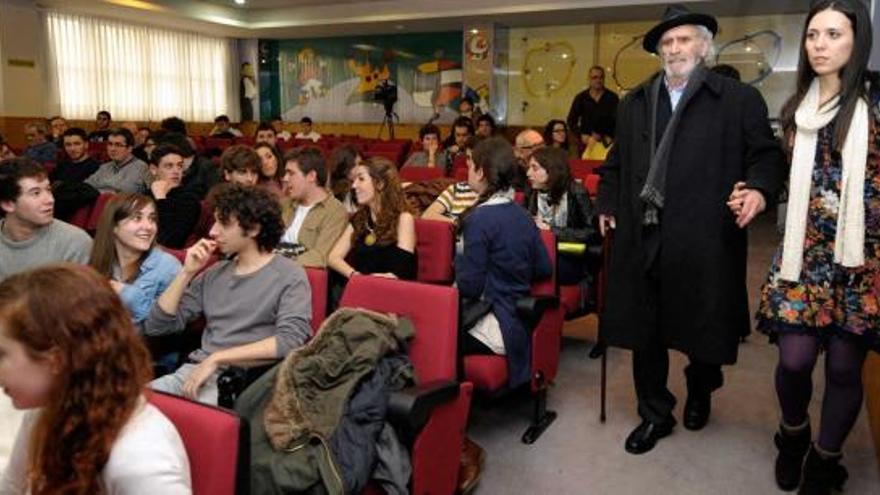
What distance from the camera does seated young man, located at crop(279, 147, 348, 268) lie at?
3234 mm

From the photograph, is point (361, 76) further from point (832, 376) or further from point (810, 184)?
point (832, 376)

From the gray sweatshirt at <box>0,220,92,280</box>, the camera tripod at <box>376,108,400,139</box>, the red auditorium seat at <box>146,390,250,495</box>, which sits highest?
the camera tripod at <box>376,108,400,139</box>

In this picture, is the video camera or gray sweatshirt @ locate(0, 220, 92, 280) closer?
gray sweatshirt @ locate(0, 220, 92, 280)

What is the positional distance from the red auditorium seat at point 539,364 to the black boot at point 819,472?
3.14 ft

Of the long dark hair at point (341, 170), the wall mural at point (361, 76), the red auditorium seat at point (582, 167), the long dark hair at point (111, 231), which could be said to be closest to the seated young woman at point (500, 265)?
the long dark hair at point (111, 231)

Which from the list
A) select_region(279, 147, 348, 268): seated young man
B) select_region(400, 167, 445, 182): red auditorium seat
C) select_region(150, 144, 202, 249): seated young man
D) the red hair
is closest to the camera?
the red hair

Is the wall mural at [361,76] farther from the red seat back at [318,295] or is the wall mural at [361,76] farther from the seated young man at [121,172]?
the red seat back at [318,295]

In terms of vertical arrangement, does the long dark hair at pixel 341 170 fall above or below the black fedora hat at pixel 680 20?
below

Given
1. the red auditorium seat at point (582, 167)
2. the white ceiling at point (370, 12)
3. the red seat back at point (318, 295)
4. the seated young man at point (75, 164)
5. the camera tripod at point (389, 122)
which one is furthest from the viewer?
the camera tripod at point (389, 122)

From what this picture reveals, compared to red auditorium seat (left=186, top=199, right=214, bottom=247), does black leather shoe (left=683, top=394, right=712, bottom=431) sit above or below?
below

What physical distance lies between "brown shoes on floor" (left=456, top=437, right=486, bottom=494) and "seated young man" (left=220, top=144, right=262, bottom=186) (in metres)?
1.92

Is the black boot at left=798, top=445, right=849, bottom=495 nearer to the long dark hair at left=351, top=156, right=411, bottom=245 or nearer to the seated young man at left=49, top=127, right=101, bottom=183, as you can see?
the long dark hair at left=351, top=156, right=411, bottom=245

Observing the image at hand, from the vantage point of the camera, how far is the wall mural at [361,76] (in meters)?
12.5

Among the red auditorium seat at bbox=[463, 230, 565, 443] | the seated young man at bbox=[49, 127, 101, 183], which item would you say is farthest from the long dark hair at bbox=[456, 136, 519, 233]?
the seated young man at bbox=[49, 127, 101, 183]
